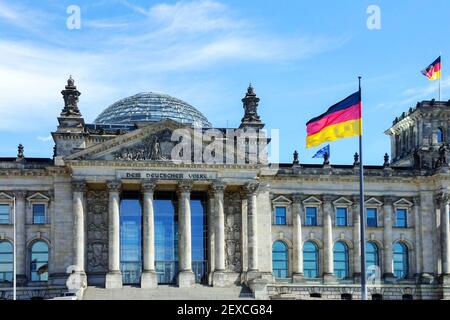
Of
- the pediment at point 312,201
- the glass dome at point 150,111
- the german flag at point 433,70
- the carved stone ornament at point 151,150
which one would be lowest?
the pediment at point 312,201

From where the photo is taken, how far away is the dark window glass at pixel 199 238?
70.8 meters

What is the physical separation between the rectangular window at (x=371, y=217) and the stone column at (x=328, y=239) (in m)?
4.01

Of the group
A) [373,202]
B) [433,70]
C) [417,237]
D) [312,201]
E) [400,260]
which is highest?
[433,70]

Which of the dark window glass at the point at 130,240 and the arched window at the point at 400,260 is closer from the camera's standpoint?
the dark window glass at the point at 130,240

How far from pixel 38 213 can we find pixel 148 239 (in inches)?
444

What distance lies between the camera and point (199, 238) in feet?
234

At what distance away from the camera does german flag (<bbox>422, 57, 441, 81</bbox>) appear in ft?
242

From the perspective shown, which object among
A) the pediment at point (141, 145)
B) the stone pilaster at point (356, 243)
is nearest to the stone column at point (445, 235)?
the stone pilaster at point (356, 243)

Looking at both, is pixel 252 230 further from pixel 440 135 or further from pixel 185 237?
pixel 440 135

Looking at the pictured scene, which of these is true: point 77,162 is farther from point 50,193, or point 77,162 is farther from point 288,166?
point 288,166

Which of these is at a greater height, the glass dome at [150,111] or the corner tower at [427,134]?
the glass dome at [150,111]

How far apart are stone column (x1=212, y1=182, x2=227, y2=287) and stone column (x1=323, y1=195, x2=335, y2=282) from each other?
11.7m

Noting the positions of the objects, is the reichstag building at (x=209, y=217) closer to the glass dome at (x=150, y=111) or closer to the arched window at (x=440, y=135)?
the arched window at (x=440, y=135)

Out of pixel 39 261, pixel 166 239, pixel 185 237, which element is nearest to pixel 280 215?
pixel 185 237
